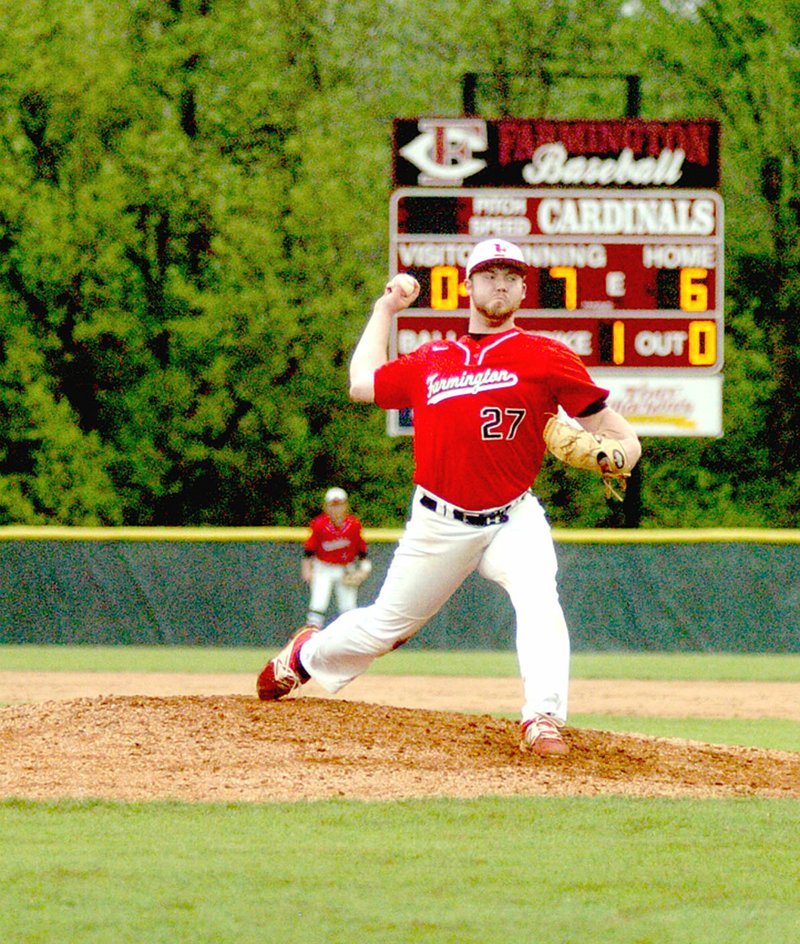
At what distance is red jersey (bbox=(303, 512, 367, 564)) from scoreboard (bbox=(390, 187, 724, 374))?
8.46ft

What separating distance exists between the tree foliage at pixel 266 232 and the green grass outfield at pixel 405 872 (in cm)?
1862

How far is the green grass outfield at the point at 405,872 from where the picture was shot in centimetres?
361

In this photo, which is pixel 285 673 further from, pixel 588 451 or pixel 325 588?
pixel 325 588

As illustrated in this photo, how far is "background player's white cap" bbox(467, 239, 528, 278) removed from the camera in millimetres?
5820

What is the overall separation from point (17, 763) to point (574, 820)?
1.89 m

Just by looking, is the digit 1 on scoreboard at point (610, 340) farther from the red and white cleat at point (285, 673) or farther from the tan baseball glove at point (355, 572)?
the red and white cleat at point (285, 673)

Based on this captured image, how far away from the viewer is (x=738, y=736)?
8.76 m

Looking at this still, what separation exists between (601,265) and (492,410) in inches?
336

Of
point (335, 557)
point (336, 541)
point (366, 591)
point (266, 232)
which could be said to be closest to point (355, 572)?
point (335, 557)

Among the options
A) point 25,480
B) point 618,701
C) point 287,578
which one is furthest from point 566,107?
point 618,701

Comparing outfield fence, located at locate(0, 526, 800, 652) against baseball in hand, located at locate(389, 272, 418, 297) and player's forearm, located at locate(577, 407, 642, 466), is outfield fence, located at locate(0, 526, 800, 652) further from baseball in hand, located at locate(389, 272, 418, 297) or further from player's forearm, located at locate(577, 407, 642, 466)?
player's forearm, located at locate(577, 407, 642, 466)

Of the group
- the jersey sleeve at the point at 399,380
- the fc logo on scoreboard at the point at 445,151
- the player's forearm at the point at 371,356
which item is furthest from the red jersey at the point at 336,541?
the jersey sleeve at the point at 399,380

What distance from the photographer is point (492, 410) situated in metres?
5.74

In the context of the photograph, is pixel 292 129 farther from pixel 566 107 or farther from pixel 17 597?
pixel 17 597
